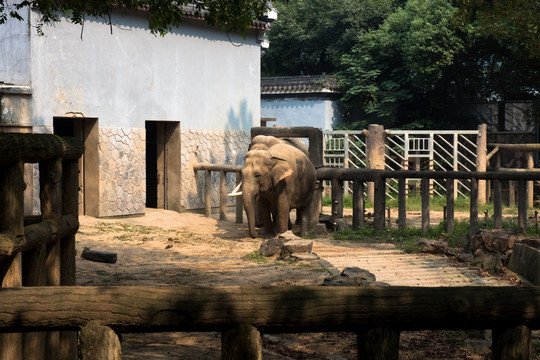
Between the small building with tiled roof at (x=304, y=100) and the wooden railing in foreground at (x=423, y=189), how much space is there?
11.7 metres

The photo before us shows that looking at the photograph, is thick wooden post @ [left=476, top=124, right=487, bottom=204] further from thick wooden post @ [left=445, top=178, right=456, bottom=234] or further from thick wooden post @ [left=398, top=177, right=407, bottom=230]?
thick wooden post @ [left=445, top=178, right=456, bottom=234]

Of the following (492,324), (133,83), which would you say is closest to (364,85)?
(133,83)

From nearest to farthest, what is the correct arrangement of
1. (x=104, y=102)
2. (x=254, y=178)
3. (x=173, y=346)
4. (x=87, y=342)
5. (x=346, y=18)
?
(x=87, y=342), (x=173, y=346), (x=254, y=178), (x=104, y=102), (x=346, y=18)

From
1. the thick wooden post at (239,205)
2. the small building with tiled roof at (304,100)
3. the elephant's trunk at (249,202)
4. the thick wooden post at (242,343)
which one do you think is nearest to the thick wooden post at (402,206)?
the elephant's trunk at (249,202)

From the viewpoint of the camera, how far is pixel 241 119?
19109mm

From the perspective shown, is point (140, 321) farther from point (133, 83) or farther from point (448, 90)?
point (448, 90)

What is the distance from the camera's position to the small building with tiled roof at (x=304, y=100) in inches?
1053

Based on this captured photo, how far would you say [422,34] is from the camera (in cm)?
2342

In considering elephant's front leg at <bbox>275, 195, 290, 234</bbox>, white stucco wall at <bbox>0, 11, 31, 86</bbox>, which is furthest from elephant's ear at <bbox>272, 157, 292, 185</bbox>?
white stucco wall at <bbox>0, 11, 31, 86</bbox>

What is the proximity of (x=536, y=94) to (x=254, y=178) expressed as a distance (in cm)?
1340

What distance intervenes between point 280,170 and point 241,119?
19.9 ft

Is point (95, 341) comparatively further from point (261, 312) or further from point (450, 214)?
point (450, 214)

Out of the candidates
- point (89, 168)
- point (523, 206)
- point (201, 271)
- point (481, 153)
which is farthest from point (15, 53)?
point (481, 153)

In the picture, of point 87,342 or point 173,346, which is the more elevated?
point 87,342
